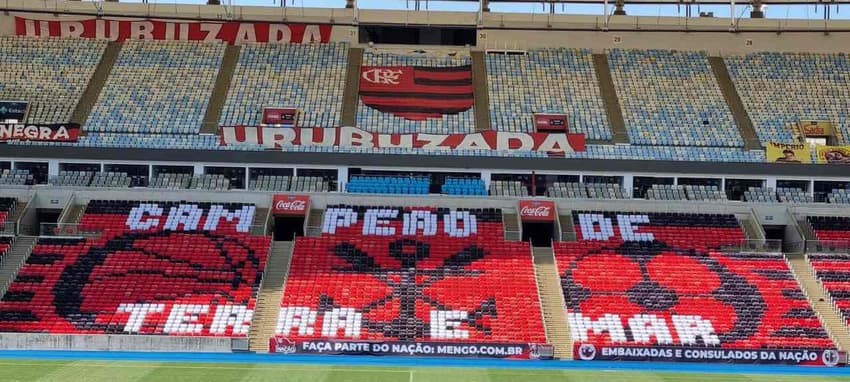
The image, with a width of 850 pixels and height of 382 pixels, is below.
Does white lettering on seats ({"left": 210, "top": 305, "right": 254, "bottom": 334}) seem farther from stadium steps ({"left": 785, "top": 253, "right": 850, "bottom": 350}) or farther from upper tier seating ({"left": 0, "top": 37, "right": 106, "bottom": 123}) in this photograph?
stadium steps ({"left": 785, "top": 253, "right": 850, "bottom": 350})

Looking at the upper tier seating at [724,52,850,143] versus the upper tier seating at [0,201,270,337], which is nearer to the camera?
the upper tier seating at [0,201,270,337]

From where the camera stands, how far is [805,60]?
206ft

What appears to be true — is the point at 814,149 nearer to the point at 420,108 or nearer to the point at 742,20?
the point at 742,20

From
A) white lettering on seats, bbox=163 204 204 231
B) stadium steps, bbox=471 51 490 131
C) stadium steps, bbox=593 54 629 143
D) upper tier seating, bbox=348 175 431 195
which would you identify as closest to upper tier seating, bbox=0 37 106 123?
white lettering on seats, bbox=163 204 204 231

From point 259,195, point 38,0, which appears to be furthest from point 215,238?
point 38,0

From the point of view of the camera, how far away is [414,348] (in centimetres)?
3978

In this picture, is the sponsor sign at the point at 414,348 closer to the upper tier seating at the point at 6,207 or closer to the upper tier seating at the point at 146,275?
the upper tier seating at the point at 146,275

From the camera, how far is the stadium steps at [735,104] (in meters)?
55.6

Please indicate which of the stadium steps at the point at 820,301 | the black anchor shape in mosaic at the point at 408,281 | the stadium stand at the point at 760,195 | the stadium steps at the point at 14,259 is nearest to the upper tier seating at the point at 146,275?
the stadium steps at the point at 14,259

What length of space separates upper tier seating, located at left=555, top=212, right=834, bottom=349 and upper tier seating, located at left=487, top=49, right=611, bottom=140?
8.07m

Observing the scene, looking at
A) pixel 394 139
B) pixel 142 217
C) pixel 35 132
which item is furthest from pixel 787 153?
pixel 35 132

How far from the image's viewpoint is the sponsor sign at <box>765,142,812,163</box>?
2106 inches

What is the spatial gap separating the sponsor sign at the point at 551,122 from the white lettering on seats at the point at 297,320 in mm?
19952

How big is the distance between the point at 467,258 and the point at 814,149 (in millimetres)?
20394
